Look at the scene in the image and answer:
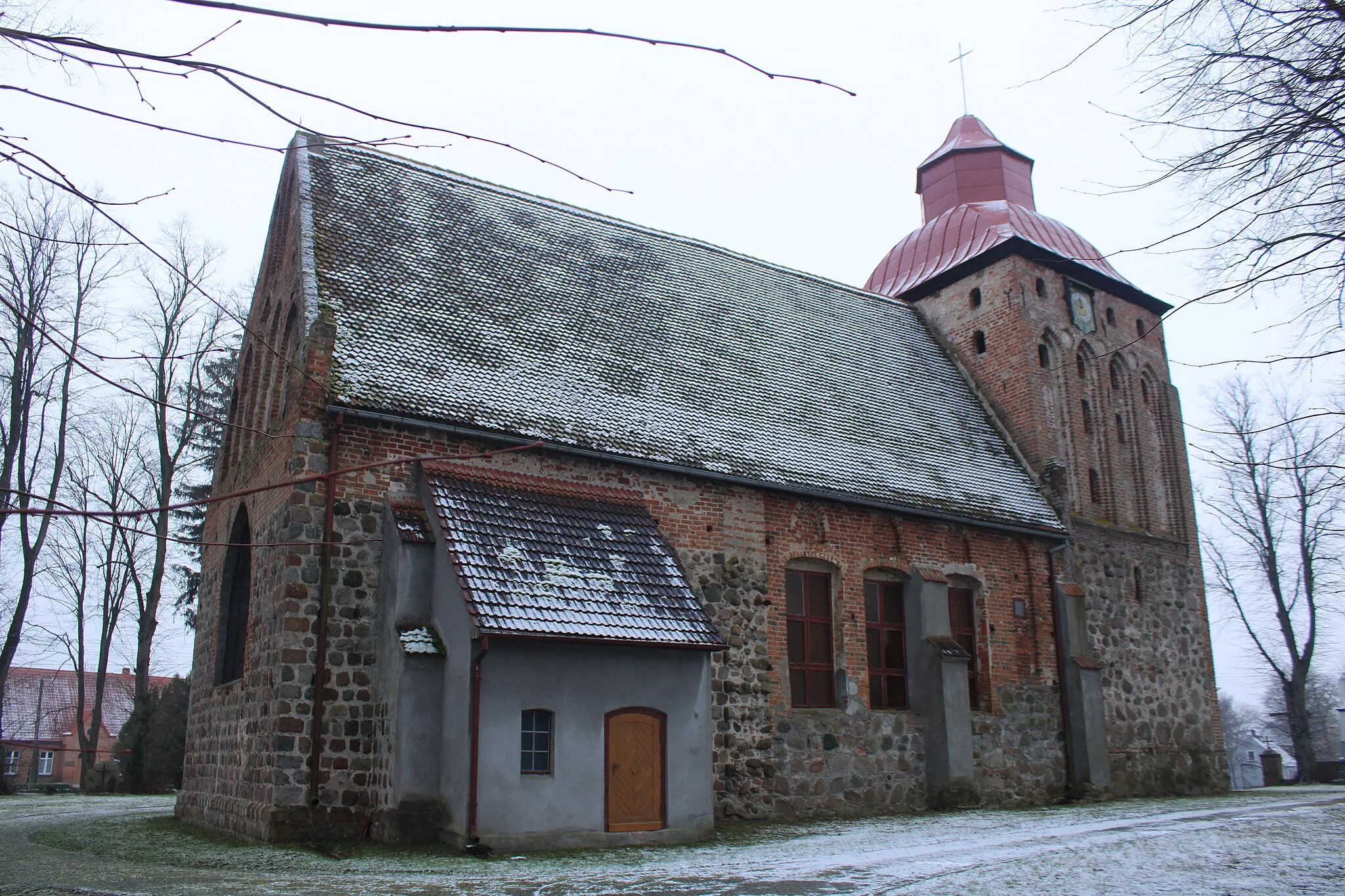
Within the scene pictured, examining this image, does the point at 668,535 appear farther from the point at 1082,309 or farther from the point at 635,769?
the point at 1082,309

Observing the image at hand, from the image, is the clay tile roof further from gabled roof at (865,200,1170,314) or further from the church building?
gabled roof at (865,200,1170,314)

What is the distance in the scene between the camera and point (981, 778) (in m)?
15.6

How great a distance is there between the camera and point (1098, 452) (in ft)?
65.8

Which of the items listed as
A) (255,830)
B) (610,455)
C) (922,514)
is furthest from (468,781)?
(922,514)

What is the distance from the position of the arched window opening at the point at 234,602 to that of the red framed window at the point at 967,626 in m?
10.4

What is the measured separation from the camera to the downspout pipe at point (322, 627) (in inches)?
416

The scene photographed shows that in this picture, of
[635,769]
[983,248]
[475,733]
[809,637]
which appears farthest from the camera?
[983,248]


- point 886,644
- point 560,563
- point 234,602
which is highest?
point 560,563

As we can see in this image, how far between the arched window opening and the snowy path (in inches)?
104

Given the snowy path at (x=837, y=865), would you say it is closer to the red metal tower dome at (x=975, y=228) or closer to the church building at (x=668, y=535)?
the church building at (x=668, y=535)

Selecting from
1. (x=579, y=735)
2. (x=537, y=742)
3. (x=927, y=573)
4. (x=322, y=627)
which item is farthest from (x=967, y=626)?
(x=322, y=627)

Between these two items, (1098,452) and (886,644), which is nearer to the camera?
(886,644)

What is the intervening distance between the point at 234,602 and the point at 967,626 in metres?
11.1

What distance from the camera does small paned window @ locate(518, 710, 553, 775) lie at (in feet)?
34.3
